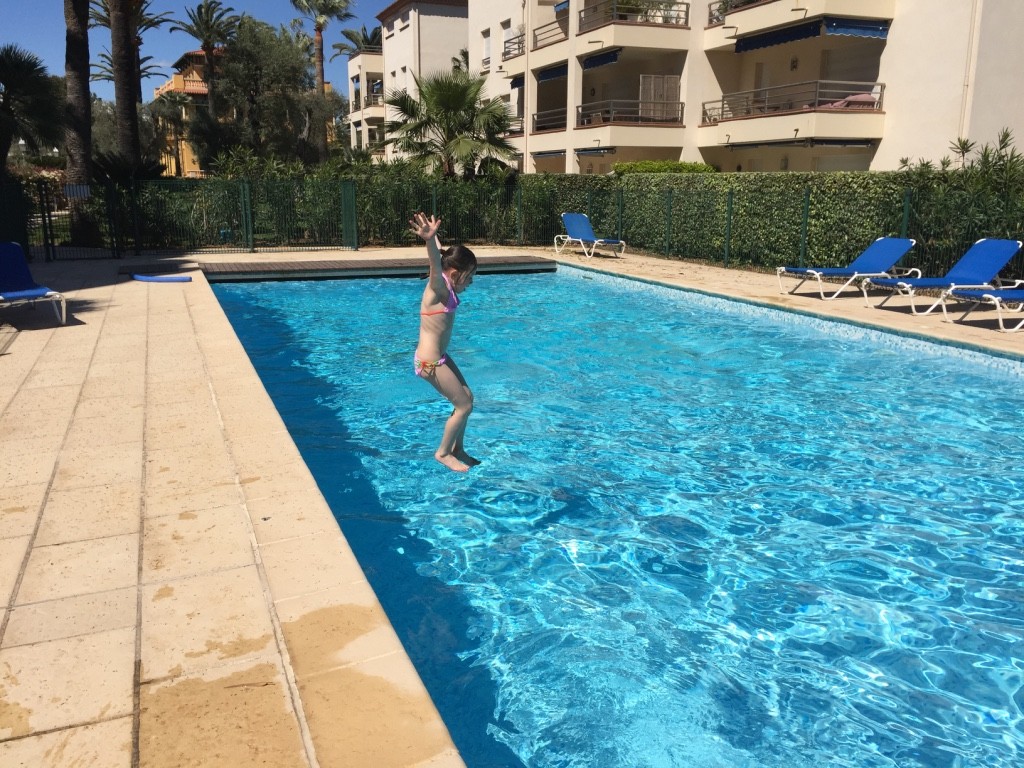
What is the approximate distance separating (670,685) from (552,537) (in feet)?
5.46

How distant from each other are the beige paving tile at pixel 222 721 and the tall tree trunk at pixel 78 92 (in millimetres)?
20733

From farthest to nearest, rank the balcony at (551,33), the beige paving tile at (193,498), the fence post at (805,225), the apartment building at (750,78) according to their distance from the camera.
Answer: the balcony at (551,33) → the apartment building at (750,78) → the fence post at (805,225) → the beige paving tile at (193,498)

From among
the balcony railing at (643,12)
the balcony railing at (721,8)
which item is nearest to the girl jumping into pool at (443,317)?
the balcony railing at (721,8)

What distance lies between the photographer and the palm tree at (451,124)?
22.8 m

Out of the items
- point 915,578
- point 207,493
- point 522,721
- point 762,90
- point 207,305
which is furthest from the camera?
point 762,90

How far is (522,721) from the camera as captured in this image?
145 inches

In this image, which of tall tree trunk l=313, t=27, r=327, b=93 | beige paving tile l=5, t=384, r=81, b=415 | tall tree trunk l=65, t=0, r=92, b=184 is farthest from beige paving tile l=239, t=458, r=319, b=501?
tall tree trunk l=313, t=27, r=327, b=93

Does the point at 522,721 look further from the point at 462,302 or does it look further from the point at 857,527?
the point at 462,302

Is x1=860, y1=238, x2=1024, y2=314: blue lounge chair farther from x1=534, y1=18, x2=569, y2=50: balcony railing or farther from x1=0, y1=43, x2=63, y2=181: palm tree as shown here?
x1=534, y1=18, x2=569, y2=50: balcony railing

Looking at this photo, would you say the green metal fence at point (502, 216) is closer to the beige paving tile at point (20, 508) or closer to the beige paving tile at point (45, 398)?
the beige paving tile at point (45, 398)

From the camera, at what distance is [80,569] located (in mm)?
3639

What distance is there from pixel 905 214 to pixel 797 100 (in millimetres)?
12595

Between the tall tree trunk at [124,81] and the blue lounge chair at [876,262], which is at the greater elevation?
the tall tree trunk at [124,81]

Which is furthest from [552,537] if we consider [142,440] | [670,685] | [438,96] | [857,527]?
[438,96]
